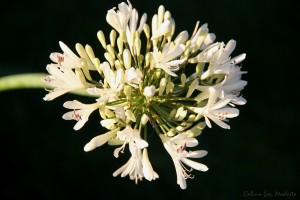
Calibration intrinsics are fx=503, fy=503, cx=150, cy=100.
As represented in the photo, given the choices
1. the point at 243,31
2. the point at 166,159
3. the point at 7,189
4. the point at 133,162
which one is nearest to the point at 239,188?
the point at 166,159

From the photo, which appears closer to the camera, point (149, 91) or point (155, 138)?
point (149, 91)

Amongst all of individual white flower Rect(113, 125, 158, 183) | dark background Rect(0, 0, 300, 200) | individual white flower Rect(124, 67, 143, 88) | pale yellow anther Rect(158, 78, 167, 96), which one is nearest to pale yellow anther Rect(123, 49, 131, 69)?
individual white flower Rect(124, 67, 143, 88)

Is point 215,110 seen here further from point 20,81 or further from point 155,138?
point 155,138

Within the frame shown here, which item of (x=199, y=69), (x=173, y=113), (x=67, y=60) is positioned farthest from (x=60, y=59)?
(x=199, y=69)

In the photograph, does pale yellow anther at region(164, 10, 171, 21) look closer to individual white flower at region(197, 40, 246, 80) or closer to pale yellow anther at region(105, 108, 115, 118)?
individual white flower at region(197, 40, 246, 80)

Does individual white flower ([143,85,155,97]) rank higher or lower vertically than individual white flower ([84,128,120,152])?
higher

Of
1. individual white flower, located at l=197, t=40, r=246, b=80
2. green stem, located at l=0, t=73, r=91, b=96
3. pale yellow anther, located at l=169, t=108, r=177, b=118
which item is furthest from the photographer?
green stem, located at l=0, t=73, r=91, b=96

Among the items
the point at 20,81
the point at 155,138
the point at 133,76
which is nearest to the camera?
the point at 133,76
